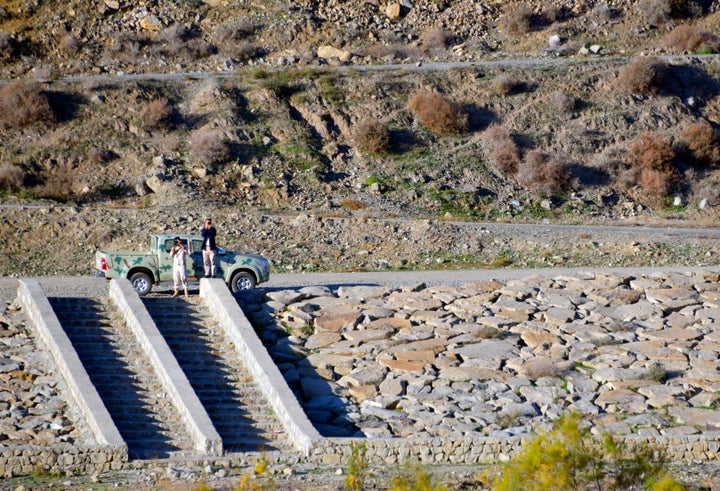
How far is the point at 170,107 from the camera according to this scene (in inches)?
1638

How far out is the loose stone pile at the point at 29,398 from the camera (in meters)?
17.4

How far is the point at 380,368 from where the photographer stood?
21.2 m

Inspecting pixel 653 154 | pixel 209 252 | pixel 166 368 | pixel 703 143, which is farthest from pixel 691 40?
pixel 166 368

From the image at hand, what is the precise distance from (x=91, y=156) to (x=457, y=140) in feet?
47.6

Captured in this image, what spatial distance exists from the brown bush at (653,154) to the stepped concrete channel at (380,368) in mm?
14710

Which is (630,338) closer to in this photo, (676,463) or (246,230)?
(676,463)

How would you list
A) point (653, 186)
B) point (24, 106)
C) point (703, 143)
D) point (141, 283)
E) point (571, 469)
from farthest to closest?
point (703, 143), point (24, 106), point (653, 186), point (141, 283), point (571, 469)

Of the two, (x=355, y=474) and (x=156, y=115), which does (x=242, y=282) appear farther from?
(x=156, y=115)

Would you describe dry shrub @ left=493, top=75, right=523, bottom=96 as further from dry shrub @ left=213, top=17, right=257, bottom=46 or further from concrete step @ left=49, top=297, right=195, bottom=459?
concrete step @ left=49, top=297, right=195, bottom=459

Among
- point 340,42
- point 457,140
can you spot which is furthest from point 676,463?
point 340,42

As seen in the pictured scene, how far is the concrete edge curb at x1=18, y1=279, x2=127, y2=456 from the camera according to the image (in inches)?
665

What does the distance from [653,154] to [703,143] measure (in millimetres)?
2897

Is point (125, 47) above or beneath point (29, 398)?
above

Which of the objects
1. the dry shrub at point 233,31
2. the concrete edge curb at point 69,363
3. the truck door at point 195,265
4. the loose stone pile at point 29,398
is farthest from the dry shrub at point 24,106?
the loose stone pile at point 29,398
